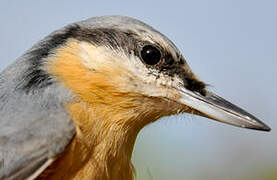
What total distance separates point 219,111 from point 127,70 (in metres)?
0.73

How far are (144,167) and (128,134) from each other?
1.35 m

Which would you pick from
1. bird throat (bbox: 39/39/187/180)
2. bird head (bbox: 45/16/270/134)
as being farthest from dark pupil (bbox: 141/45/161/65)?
bird throat (bbox: 39/39/187/180)

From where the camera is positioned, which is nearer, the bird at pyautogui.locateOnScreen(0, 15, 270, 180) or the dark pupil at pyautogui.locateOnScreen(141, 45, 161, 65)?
the bird at pyautogui.locateOnScreen(0, 15, 270, 180)

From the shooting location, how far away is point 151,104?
4566 mm

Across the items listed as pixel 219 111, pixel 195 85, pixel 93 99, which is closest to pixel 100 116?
pixel 93 99

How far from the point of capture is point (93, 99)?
4.47 m

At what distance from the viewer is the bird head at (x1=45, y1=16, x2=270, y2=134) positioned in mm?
4523

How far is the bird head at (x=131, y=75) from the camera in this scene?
452 cm

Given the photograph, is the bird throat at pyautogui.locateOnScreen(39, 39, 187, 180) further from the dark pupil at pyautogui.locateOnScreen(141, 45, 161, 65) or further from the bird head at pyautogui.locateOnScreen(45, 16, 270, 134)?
the dark pupil at pyautogui.locateOnScreen(141, 45, 161, 65)

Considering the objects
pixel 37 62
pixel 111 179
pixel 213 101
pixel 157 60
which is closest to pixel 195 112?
pixel 213 101

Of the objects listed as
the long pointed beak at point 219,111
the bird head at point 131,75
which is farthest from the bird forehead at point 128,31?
the long pointed beak at point 219,111

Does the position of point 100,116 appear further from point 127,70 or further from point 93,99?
point 127,70

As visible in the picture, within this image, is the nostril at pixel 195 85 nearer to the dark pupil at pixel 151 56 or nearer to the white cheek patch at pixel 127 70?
the white cheek patch at pixel 127 70

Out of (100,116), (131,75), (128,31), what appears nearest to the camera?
(100,116)
